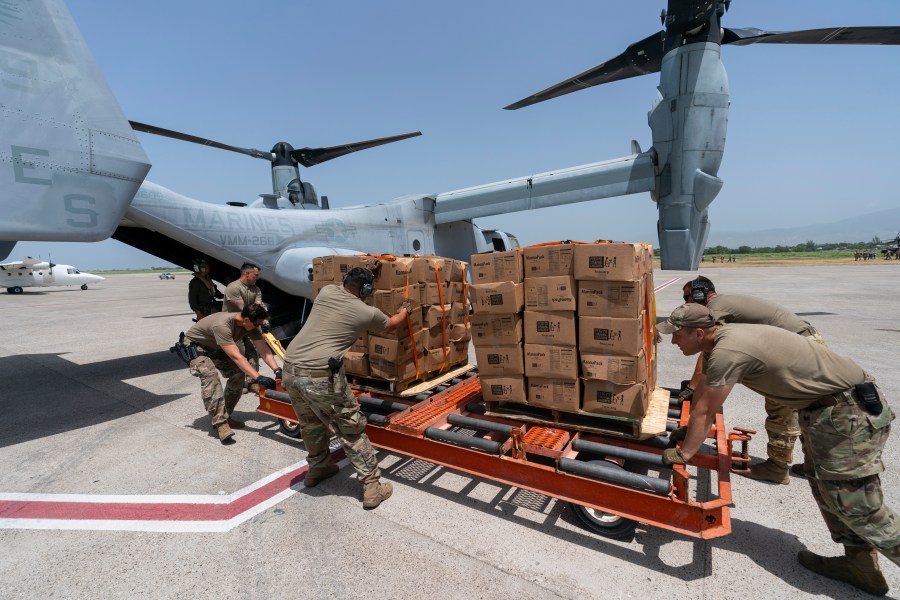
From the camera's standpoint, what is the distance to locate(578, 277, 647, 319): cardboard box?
132 inches

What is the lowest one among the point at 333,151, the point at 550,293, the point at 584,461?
the point at 584,461

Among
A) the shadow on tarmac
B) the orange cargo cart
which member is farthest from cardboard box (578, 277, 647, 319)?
the shadow on tarmac

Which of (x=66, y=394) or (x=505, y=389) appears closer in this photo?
(x=505, y=389)

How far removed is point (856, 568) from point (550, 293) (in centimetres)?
265

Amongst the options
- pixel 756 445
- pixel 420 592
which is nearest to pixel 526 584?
pixel 420 592

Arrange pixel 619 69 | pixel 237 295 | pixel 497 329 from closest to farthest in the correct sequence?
pixel 497 329 < pixel 237 295 < pixel 619 69

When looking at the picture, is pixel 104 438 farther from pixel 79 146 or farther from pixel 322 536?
pixel 322 536

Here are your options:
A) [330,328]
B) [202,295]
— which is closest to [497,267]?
[330,328]

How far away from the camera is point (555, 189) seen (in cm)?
1102

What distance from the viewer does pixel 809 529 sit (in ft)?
10.4

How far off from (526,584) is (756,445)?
11.4 feet

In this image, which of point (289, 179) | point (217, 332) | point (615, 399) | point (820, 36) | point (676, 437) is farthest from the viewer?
point (289, 179)

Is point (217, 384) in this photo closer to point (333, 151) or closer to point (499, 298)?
point (499, 298)

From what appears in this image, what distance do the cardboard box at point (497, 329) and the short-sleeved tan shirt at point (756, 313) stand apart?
1778 mm
